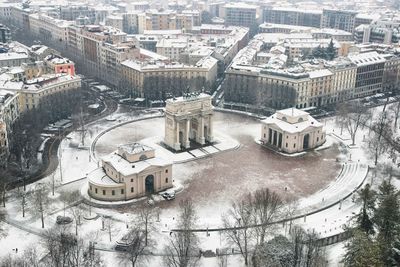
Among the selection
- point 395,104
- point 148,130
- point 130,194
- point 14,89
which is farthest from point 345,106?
point 14,89

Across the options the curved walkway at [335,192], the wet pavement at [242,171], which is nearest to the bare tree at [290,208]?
the curved walkway at [335,192]

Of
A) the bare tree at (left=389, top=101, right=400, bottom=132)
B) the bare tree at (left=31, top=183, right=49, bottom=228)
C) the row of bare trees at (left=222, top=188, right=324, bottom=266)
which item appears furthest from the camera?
the bare tree at (left=389, top=101, right=400, bottom=132)

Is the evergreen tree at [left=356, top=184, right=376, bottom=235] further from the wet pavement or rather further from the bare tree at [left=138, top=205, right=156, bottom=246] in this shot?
the bare tree at [left=138, top=205, right=156, bottom=246]

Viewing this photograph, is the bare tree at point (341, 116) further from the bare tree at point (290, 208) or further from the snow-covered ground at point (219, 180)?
the bare tree at point (290, 208)

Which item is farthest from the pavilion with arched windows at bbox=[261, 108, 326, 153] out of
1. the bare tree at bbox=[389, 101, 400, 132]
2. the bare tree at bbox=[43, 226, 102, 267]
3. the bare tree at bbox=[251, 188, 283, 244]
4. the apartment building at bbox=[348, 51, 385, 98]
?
the bare tree at bbox=[43, 226, 102, 267]

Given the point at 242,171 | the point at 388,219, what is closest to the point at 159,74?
the point at 242,171

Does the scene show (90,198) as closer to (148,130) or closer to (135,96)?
(148,130)
